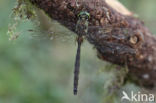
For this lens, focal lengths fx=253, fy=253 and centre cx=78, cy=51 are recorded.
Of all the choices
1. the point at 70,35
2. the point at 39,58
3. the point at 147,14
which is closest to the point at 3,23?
the point at 39,58

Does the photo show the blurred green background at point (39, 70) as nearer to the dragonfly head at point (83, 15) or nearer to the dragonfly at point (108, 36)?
the dragonfly at point (108, 36)

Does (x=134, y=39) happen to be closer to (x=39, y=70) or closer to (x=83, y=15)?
(x=83, y=15)

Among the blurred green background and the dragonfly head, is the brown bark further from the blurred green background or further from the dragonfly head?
the blurred green background

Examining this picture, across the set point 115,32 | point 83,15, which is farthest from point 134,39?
point 83,15

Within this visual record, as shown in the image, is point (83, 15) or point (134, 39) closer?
point (83, 15)

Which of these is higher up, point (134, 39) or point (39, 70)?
point (134, 39)

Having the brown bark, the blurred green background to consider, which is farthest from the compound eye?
the blurred green background

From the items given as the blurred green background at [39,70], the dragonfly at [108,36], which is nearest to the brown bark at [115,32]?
the dragonfly at [108,36]
